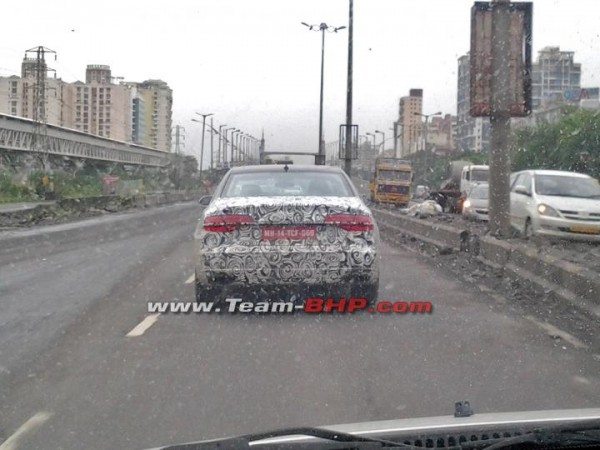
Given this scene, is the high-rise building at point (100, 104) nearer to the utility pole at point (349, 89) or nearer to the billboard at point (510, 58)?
the utility pole at point (349, 89)

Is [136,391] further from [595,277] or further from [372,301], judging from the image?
[595,277]

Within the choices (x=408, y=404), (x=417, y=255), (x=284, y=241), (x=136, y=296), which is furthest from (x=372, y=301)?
(x=417, y=255)

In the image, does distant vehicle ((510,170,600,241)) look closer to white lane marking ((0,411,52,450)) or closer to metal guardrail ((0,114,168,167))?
white lane marking ((0,411,52,450))

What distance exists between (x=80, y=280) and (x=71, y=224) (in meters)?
18.1

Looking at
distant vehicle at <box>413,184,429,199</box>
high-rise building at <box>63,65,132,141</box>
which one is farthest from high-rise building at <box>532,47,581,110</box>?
high-rise building at <box>63,65,132,141</box>

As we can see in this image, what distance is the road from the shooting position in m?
5.43

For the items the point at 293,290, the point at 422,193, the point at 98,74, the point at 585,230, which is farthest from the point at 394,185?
the point at 98,74

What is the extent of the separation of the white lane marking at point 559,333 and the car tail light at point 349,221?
2.04m

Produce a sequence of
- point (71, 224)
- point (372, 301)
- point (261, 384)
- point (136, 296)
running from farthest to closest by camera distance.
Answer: point (71, 224), point (136, 296), point (372, 301), point (261, 384)

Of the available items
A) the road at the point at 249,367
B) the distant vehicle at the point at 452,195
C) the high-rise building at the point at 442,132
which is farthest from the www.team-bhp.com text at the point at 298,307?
the high-rise building at the point at 442,132

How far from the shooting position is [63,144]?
208 feet

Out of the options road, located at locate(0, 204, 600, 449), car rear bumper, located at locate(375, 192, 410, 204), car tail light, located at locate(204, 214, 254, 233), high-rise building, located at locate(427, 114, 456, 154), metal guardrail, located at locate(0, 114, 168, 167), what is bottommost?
road, located at locate(0, 204, 600, 449)

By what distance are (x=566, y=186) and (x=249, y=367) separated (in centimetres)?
1416

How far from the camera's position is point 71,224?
30484mm
